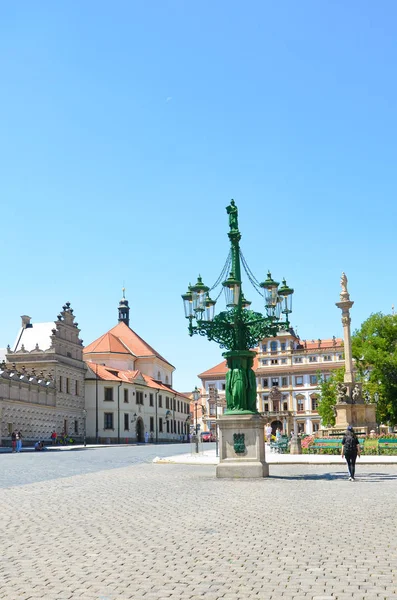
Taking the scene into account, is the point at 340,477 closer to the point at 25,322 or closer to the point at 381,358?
the point at 381,358

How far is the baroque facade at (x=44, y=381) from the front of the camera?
6331 centimetres

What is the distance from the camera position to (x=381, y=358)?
56.2 metres

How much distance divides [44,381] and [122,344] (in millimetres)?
31463

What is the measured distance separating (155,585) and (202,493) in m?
9.41

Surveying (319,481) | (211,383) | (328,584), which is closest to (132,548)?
(328,584)

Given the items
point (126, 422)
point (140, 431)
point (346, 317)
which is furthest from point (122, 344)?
point (346, 317)

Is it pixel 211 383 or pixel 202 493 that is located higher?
pixel 211 383

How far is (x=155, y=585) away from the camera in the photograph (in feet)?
22.1

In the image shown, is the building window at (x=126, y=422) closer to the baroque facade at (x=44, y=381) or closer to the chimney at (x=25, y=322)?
the baroque facade at (x=44, y=381)

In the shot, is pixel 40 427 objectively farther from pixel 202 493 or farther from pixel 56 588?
pixel 56 588

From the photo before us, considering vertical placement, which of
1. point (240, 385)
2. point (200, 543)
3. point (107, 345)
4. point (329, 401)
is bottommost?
point (200, 543)

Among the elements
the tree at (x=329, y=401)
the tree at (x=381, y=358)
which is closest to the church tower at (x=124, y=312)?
the tree at (x=329, y=401)

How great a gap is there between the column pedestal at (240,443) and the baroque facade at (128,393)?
62241 mm

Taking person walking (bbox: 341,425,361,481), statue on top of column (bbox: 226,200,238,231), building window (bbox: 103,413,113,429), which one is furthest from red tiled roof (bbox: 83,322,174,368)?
person walking (bbox: 341,425,361,481)
